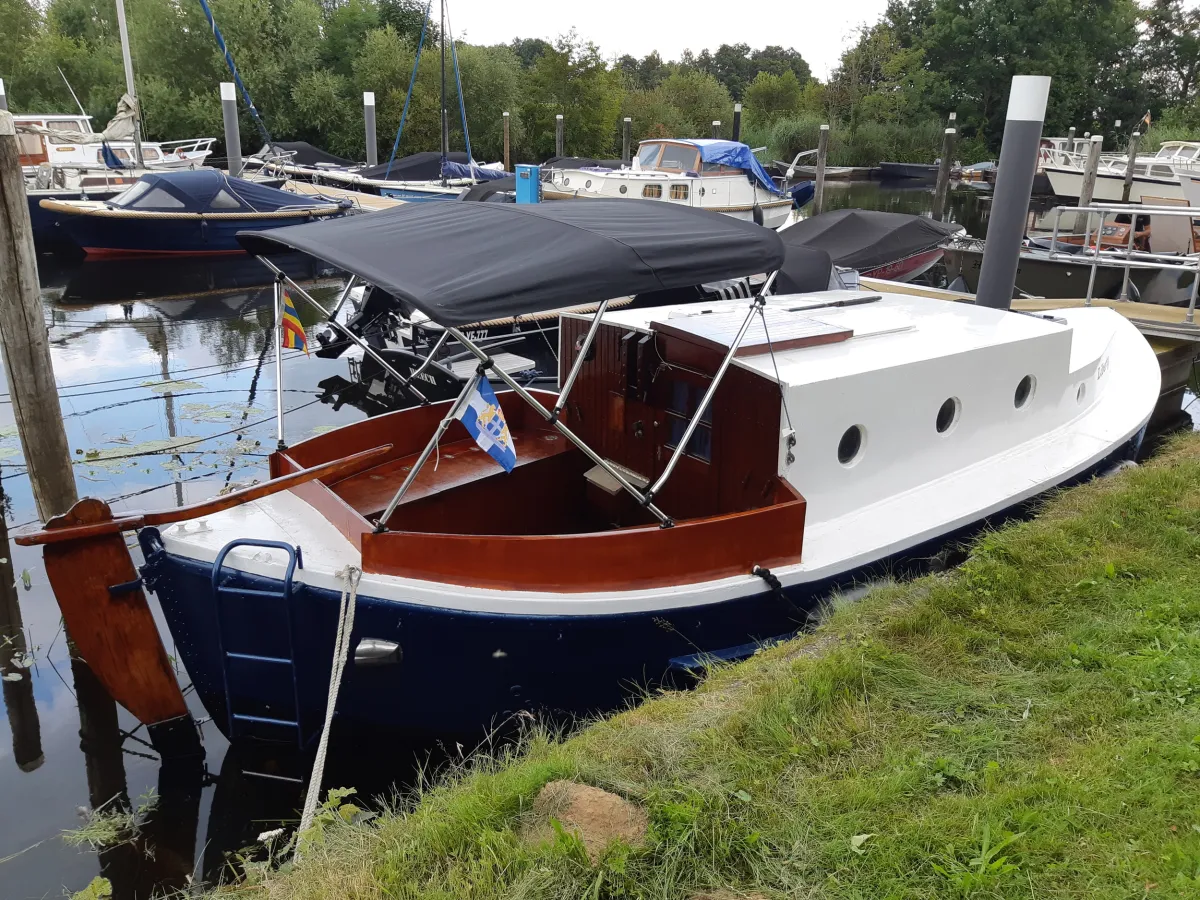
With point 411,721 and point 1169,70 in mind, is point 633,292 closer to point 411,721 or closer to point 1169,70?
point 411,721

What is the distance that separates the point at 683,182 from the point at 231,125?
14.1 meters

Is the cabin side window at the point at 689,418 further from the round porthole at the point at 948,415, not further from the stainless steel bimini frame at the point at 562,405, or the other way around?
the round porthole at the point at 948,415

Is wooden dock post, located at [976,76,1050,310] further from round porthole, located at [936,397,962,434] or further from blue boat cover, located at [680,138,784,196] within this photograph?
blue boat cover, located at [680,138,784,196]

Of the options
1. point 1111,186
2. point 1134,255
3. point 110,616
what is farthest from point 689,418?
point 1111,186

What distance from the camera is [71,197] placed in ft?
74.8

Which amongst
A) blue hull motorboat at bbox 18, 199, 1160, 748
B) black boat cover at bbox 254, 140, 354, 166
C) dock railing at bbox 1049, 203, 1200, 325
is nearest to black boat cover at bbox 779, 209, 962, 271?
dock railing at bbox 1049, 203, 1200, 325

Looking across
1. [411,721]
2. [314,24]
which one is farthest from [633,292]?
[314,24]

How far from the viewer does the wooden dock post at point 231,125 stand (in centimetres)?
2644

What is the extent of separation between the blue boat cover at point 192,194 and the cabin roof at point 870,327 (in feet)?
58.5

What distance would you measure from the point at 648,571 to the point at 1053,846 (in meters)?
2.49

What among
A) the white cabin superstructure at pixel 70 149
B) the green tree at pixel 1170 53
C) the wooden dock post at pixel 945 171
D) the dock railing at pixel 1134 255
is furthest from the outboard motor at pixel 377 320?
the green tree at pixel 1170 53

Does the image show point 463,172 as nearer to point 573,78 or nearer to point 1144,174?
point 573,78

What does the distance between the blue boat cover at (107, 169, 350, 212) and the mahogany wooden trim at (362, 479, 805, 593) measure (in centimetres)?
1937

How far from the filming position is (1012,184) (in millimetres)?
9188
